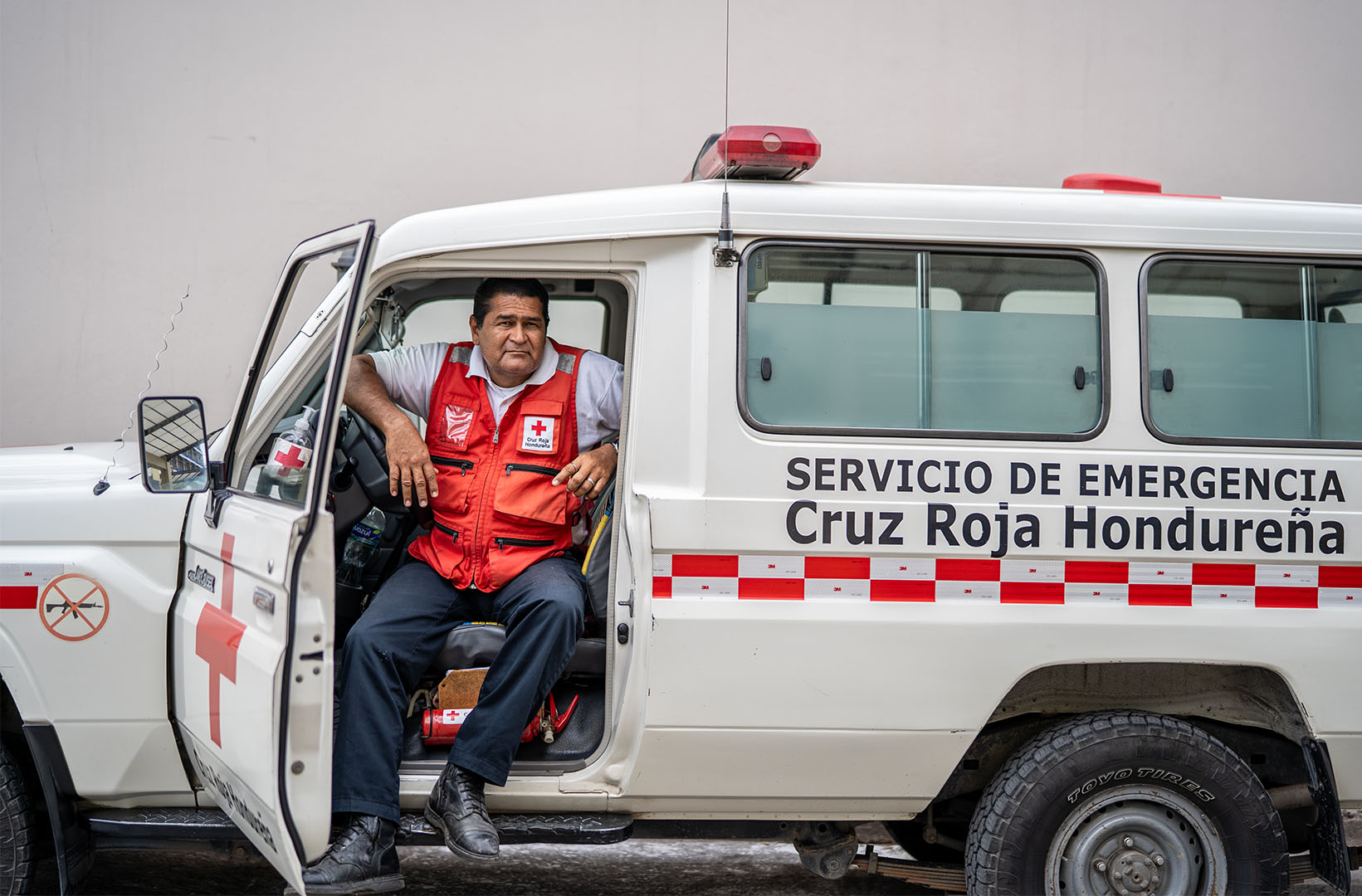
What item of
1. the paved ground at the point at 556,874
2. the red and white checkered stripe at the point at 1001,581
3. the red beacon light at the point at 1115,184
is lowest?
the paved ground at the point at 556,874

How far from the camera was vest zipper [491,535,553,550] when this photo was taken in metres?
3.26

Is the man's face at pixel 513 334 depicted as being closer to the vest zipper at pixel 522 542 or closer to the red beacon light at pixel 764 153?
the vest zipper at pixel 522 542

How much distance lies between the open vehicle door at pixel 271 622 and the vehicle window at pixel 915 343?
1.10m

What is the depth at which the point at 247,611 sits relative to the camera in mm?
2562

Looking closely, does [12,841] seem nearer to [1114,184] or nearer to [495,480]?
[495,480]

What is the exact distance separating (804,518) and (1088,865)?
1274 millimetres

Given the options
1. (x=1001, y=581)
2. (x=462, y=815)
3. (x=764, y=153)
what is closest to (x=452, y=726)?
(x=462, y=815)

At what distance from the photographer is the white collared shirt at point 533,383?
341 cm

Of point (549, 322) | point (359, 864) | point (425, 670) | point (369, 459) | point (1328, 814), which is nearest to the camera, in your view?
point (359, 864)

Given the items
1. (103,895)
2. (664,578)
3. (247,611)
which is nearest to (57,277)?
(103,895)

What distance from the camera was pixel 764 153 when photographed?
3014mm

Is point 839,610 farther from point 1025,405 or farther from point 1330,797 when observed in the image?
point 1330,797

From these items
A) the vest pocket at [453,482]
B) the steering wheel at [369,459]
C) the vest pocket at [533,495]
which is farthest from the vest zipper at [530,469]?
the steering wheel at [369,459]

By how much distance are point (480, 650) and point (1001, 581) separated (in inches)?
57.8
